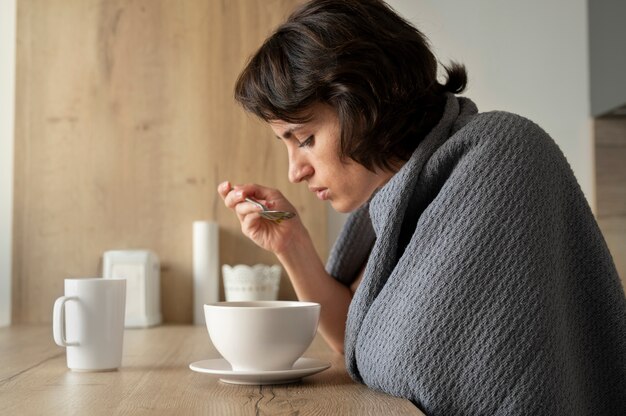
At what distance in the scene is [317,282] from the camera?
1271mm

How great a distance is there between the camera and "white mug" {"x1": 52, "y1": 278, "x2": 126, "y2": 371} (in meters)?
0.99

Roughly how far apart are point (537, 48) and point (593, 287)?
1375 mm

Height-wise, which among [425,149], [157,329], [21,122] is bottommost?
[157,329]

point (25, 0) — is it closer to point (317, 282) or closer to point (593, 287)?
point (317, 282)

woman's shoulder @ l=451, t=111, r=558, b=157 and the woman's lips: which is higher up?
woman's shoulder @ l=451, t=111, r=558, b=157

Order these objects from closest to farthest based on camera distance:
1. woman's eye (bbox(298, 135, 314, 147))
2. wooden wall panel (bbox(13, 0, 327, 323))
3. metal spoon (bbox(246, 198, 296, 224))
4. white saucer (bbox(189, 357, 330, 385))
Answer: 1. white saucer (bbox(189, 357, 330, 385))
2. woman's eye (bbox(298, 135, 314, 147))
3. metal spoon (bbox(246, 198, 296, 224))
4. wooden wall panel (bbox(13, 0, 327, 323))

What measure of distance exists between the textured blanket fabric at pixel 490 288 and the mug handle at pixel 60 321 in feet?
1.18

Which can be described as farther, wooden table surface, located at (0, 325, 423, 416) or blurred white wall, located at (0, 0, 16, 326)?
blurred white wall, located at (0, 0, 16, 326)

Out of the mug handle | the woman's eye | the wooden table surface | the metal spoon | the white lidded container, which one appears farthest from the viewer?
the white lidded container

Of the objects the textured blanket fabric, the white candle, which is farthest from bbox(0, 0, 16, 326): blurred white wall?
the textured blanket fabric

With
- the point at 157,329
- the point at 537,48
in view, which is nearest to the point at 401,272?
the point at 157,329

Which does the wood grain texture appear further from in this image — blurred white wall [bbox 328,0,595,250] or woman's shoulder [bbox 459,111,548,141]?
woman's shoulder [bbox 459,111,548,141]

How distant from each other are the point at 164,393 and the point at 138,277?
1.12m

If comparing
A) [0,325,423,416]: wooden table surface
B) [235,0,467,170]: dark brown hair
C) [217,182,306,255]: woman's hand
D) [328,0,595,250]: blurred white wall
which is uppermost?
[328,0,595,250]: blurred white wall
